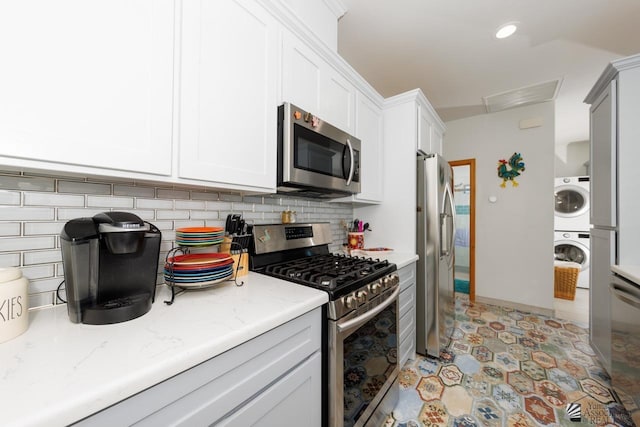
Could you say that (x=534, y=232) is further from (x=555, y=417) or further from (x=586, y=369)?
(x=555, y=417)

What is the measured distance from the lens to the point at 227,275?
1044 mm

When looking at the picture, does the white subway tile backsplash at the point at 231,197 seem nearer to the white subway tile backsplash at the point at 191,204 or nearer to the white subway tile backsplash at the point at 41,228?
the white subway tile backsplash at the point at 191,204

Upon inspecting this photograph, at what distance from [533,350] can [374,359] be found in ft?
6.40

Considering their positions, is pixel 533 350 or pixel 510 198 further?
pixel 510 198

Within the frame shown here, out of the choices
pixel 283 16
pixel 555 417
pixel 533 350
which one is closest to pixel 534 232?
pixel 533 350

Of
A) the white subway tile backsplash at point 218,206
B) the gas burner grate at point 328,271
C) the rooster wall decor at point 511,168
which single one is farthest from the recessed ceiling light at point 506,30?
the white subway tile backsplash at point 218,206

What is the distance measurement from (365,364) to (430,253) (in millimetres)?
1210

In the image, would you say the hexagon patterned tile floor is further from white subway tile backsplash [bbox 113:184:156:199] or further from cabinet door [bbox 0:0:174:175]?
cabinet door [bbox 0:0:174:175]

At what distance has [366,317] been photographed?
3.92 feet

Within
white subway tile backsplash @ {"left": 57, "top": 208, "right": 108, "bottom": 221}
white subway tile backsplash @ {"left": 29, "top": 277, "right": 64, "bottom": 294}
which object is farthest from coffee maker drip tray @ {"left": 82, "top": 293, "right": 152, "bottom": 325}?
white subway tile backsplash @ {"left": 57, "top": 208, "right": 108, "bottom": 221}

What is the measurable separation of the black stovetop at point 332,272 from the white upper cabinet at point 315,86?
0.93 m

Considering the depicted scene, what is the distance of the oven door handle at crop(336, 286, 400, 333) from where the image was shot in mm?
1051

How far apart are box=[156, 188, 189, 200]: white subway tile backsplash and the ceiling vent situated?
3.53m

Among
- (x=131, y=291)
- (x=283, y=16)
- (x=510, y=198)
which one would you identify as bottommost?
(x=131, y=291)
